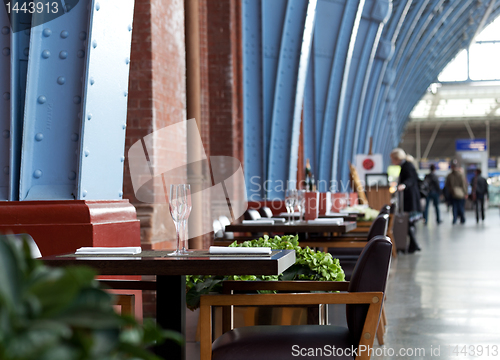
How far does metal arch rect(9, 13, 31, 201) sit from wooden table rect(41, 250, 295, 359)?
772mm

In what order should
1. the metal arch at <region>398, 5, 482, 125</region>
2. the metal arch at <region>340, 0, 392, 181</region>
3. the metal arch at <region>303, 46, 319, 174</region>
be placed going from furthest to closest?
the metal arch at <region>398, 5, 482, 125</region> < the metal arch at <region>340, 0, 392, 181</region> < the metal arch at <region>303, 46, 319, 174</region>

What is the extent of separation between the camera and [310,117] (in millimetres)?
10695

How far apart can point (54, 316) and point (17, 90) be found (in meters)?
2.22

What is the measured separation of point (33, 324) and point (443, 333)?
3499mm

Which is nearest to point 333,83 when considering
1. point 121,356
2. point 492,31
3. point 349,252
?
point 349,252

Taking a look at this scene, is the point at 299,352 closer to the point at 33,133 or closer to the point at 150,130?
the point at 33,133

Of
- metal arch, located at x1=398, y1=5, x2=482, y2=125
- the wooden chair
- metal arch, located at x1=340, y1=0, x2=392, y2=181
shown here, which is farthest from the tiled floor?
metal arch, located at x1=398, y1=5, x2=482, y2=125

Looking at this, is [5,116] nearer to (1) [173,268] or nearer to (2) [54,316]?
(1) [173,268]

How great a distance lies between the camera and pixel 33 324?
46 cm

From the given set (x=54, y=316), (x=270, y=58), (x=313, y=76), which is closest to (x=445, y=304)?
(x=270, y=58)

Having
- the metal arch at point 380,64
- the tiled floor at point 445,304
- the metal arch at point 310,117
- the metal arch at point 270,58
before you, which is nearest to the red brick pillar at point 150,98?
the tiled floor at point 445,304

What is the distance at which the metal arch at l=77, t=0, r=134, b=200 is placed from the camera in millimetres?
2506

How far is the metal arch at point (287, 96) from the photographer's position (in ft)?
22.1

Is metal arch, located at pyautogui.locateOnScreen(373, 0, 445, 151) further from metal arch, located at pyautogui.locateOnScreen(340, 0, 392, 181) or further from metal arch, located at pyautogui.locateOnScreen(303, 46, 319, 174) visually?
metal arch, located at pyautogui.locateOnScreen(303, 46, 319, 174)
